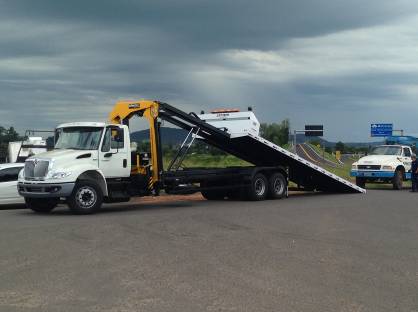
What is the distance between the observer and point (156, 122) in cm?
1719

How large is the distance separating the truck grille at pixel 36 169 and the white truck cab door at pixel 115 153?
1525 millimetres

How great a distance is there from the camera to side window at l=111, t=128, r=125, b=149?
16.2 metres

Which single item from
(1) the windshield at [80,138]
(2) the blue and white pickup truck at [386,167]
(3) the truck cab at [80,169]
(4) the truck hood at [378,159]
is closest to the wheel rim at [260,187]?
(3) the truck cab at [80,169]

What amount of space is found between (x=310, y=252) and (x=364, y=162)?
62.4ft

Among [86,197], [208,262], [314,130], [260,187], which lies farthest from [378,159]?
[208,262]

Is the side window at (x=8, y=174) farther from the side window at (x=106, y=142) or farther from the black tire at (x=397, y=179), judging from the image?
the black tire at (x=397, y=179)

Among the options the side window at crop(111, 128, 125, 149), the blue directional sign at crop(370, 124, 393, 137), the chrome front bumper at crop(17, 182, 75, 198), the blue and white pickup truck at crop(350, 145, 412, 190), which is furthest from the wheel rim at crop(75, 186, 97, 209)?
the blue directional sign at crop(370, 124, 393, 137)

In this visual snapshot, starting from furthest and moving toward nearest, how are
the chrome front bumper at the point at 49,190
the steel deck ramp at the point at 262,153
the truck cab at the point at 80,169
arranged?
1. the steel deck ramp at the point at 262,153
2. the truck cab at the point at 80,169
3. the chrome front bumper at the point at 49,190

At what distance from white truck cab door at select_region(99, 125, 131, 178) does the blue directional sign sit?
4725 centimetres

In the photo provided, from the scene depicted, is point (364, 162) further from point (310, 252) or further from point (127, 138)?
point (310, 252)

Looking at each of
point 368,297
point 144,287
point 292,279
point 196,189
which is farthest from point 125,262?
point 196,189

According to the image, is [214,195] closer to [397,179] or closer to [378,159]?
[378,159]

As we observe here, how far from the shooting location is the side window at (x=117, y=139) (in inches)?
640

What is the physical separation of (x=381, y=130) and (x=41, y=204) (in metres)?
49.5
